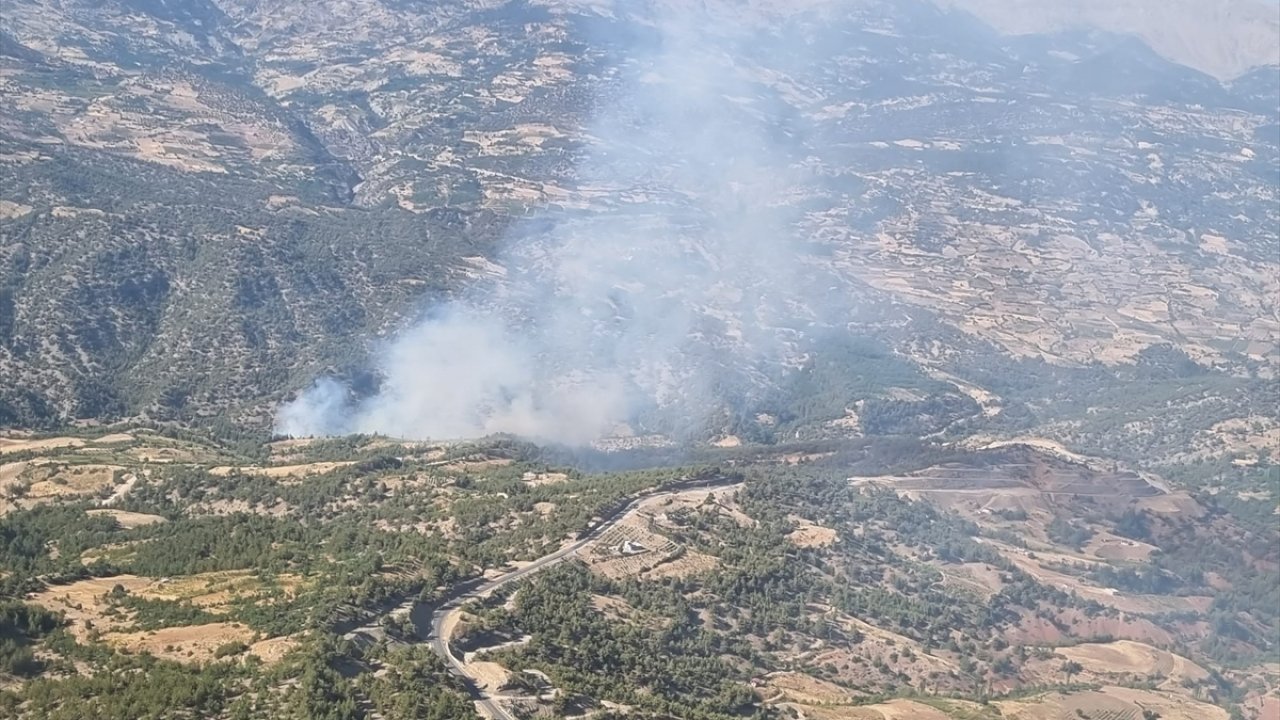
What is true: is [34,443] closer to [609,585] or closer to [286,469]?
[286,469]

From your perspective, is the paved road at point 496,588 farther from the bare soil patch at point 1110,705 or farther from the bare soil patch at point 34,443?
the bare soil patch at point 34,443

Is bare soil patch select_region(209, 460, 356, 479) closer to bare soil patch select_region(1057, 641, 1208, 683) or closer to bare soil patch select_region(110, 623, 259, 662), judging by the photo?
bare soil patch select_region(110, 623, 259, 662)

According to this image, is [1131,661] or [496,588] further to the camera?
[1131,661]

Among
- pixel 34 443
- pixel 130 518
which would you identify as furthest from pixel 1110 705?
pixel 34 443

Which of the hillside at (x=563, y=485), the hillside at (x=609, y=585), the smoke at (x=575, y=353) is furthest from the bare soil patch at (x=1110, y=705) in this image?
the smoke at (x=575, y=353)

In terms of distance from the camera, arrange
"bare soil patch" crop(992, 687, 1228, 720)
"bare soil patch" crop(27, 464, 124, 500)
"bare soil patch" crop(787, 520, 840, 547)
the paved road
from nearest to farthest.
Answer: the paved road
"bare soil patch" crop(992, 687, 1228, 720)
"bare soil patch" crop(27, 464, 124, 500)
"bare soil patch" crop(787, 520, 840, 547)

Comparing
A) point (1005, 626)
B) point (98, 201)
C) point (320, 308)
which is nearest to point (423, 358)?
point (320, 308)

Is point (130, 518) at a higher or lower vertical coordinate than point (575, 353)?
higher

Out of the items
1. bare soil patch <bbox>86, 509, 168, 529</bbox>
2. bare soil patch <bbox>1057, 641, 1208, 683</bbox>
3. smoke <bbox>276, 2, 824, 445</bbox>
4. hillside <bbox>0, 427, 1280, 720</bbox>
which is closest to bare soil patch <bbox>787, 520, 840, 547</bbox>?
hillside <bbox>0, 427, 1280, 720</bbox>
